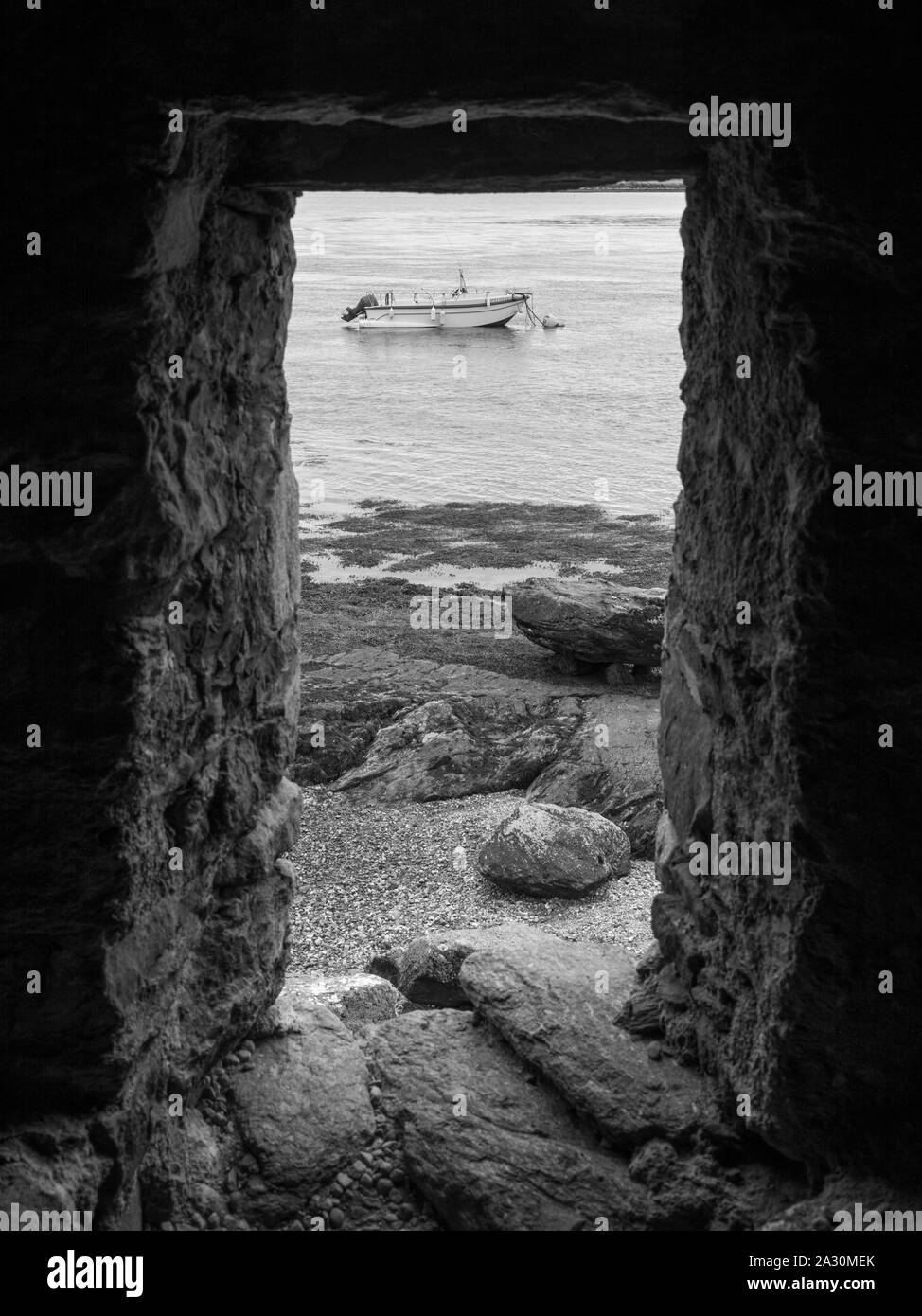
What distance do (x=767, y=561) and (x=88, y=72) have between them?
243 centimetres

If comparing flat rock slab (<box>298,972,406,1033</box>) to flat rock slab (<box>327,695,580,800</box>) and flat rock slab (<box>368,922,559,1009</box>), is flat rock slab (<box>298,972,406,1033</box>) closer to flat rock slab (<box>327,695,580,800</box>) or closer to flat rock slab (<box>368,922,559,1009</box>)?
flat rock slab (<box>368,922,559,1009</box>)

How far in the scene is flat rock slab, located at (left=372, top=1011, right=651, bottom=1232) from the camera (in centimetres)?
490

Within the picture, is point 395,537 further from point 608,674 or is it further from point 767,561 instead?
point 767,561

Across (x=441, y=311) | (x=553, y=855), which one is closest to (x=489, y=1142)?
(x=553, y=855)

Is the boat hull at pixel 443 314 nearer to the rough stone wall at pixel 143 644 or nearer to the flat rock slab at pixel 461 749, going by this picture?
the flat rock slab at pixel 461 749

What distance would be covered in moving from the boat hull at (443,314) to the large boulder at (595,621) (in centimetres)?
2090

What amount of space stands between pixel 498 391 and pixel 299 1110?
23.1 m

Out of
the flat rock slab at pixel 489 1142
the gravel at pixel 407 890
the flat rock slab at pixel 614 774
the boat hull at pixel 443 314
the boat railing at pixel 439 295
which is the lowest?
the gravel at pixel 407 890

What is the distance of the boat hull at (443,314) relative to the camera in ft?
108

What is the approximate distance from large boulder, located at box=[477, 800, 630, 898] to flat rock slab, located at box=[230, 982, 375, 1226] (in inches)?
148

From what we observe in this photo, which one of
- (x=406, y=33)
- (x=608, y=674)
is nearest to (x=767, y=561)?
(x=406, y=33)

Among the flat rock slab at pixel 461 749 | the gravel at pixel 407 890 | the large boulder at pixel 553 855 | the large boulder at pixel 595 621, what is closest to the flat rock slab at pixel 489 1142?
the gravel at pixel 407 890

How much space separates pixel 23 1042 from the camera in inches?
171

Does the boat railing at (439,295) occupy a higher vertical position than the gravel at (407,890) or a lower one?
higher
